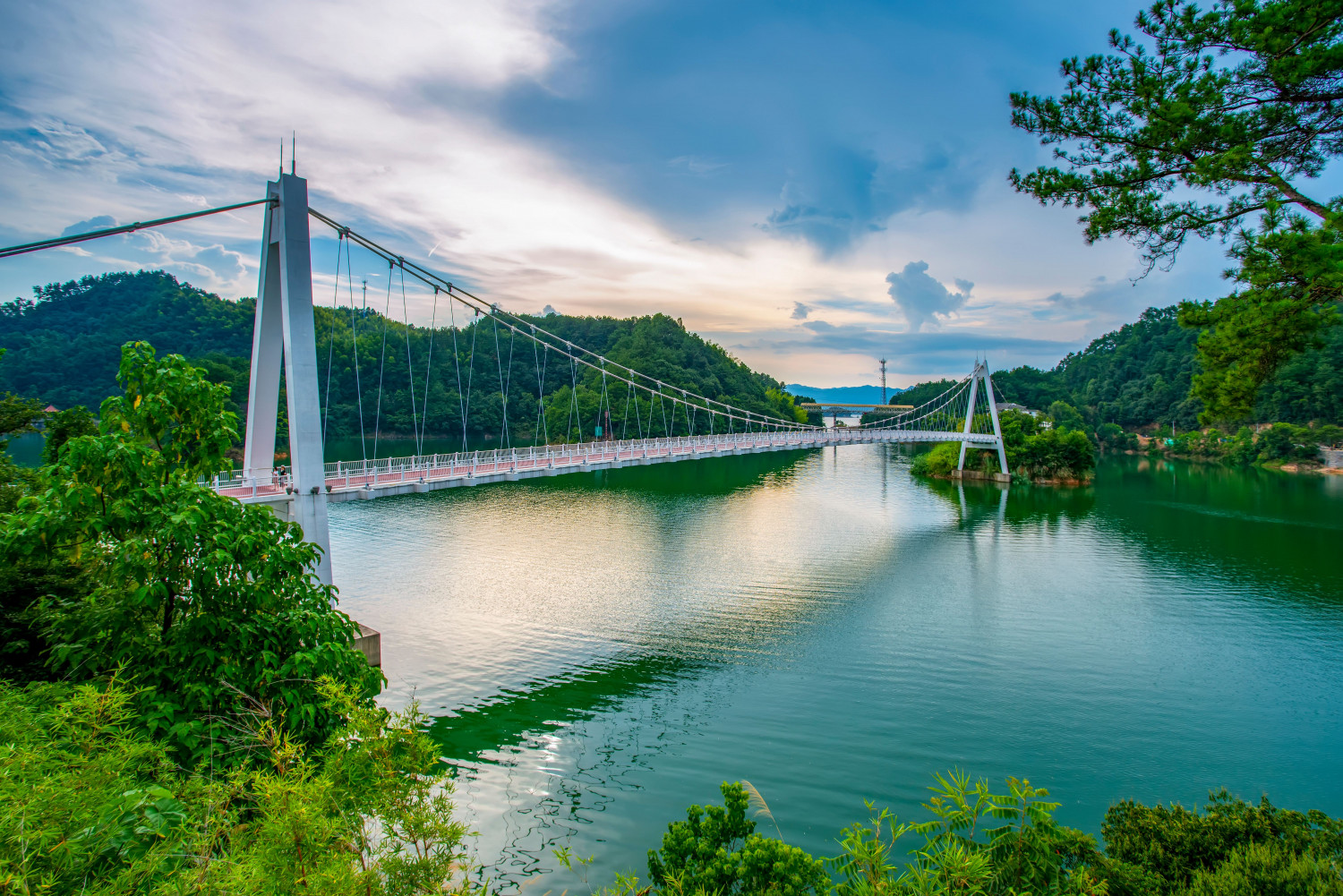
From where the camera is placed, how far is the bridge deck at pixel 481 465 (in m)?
8.47

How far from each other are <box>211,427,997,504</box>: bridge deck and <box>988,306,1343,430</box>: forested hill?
31393 millimetres

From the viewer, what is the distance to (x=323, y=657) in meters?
4.41

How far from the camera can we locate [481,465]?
11789 mm

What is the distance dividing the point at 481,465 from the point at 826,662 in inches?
269

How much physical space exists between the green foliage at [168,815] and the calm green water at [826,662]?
2147 millimetres

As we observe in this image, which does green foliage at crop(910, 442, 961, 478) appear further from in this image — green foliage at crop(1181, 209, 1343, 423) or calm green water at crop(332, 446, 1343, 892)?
green foliage at crop(1181, 209, 1343, 423)

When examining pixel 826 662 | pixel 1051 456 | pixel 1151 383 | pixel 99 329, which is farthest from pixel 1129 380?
pixel 99 329

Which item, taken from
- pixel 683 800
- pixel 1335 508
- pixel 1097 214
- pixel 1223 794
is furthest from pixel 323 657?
pixel 1335 508

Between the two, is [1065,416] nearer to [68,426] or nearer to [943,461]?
[943,461]

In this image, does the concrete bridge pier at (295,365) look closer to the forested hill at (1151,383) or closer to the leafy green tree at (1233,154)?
the leafy green tree at (1233,154)

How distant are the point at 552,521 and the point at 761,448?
20.8 feet

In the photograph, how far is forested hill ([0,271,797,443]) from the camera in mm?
23141

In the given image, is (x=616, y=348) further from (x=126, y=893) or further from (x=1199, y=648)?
(x=126, y=893)

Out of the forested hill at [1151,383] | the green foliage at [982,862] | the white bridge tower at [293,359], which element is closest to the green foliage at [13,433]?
the white bridge tower at [293,359]
